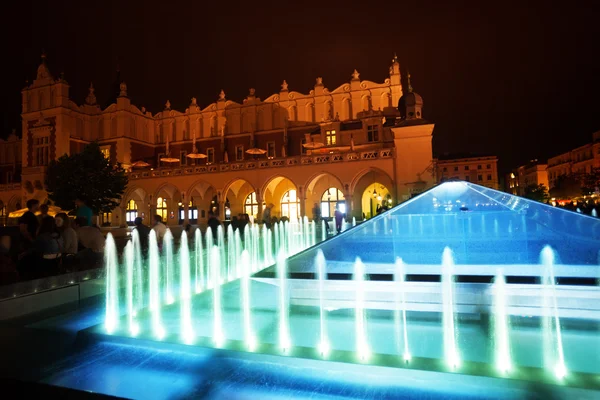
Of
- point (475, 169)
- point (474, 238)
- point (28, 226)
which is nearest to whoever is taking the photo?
point (28, 226)

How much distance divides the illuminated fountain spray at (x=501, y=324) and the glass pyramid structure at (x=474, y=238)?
5.64ft

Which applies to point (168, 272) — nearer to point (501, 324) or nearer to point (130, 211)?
point (501, 324)

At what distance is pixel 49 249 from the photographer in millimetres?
6359

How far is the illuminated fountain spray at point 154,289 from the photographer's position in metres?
4.42

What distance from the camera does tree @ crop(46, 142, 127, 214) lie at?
80.5 ft

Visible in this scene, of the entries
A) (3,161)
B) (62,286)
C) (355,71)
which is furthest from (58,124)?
(62,286)

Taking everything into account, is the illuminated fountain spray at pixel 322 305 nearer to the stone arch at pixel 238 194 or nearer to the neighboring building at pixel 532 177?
the stone arch at pixel 238 194

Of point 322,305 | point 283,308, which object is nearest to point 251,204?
point 283,308

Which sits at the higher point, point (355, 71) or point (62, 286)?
point (355, 71)

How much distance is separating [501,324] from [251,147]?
31429 millimetres

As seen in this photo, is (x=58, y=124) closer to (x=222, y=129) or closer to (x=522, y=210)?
(x=222, y=129)

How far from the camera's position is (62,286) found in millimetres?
5379

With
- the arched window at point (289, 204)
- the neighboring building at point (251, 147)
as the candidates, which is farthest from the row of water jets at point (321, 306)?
the arched window at point (289, 204)

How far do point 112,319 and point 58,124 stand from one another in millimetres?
35810
